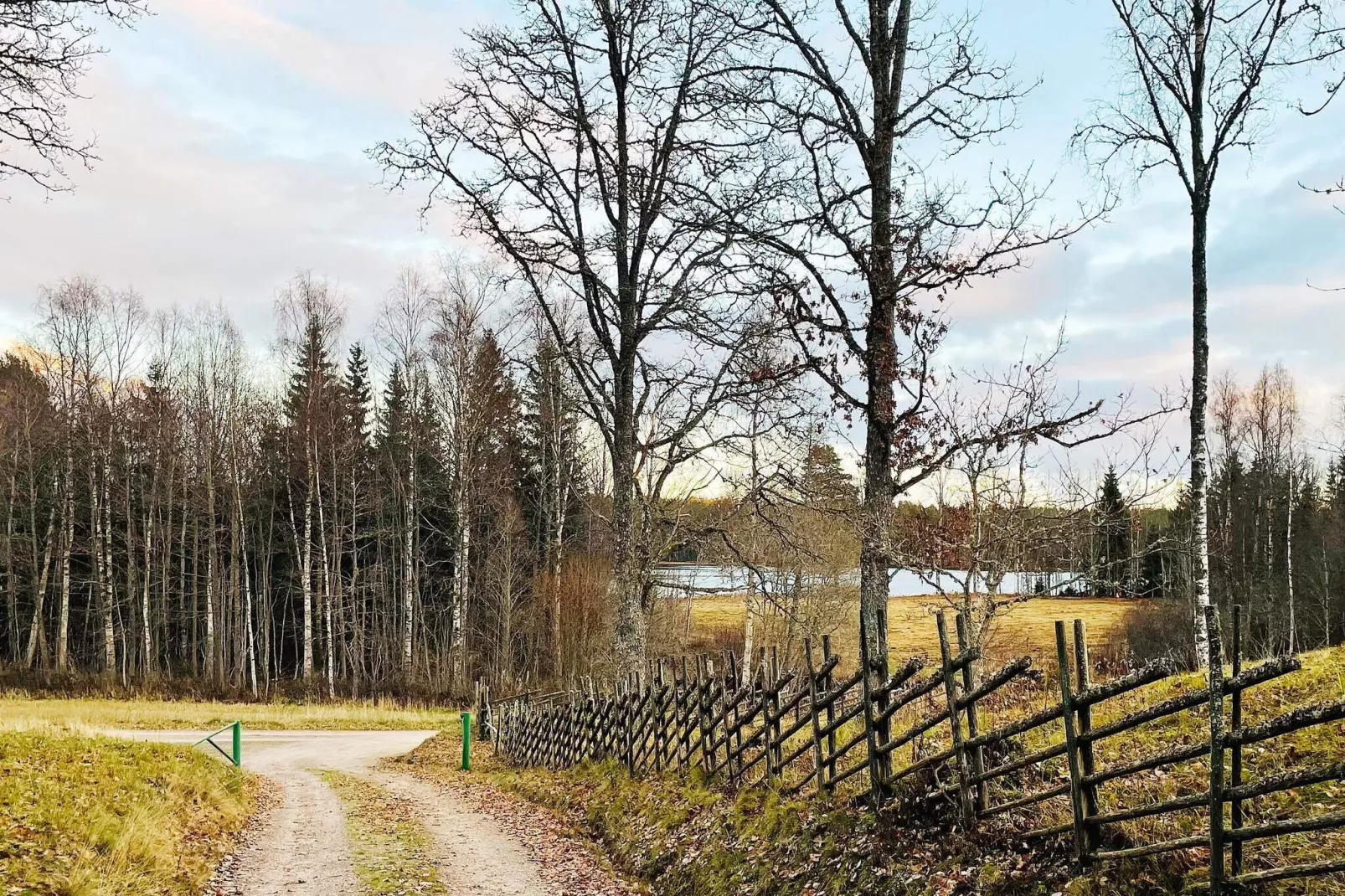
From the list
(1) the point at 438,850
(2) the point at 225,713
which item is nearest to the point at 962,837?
(1) the point at 438,850

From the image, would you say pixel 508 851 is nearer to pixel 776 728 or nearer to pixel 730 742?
pixel 730 742

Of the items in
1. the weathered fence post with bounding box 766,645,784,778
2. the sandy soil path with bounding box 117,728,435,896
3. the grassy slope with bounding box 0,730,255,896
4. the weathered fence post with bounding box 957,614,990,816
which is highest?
the weathered fence post with bounding box 957,614,990,816

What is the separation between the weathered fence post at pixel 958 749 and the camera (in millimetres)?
5895

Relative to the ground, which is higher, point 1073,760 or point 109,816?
point 1073,760

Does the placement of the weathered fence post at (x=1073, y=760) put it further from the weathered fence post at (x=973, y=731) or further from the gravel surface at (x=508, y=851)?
the gravel surface at (x=508, y=851)

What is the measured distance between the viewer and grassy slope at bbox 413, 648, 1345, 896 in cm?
464

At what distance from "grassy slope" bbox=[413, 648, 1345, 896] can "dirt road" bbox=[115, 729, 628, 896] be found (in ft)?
2.15

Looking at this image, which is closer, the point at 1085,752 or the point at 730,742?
the point at 1085,752

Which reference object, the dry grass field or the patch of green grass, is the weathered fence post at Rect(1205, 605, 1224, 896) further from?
the dry grass field

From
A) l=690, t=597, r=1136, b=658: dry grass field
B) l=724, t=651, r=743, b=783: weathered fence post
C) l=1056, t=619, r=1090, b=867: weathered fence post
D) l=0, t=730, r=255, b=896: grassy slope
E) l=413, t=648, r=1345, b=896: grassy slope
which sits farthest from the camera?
l=690, t=597, r=1136, b=658: dry grass field

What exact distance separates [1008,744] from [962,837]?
38.6 inches

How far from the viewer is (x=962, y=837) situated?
5770mm

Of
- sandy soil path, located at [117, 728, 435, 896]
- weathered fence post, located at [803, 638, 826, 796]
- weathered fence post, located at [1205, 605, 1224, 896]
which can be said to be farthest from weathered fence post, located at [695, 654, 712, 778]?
weathered fence post, located at [1205, 605, 1224, 896]

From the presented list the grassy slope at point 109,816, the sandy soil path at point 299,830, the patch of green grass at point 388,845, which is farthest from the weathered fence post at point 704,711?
the grassy slope at point 109,816
